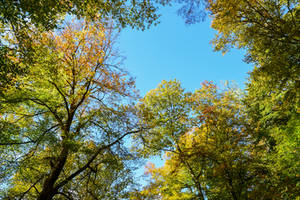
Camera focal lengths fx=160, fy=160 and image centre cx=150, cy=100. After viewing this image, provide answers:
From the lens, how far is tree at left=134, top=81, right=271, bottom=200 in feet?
31.1

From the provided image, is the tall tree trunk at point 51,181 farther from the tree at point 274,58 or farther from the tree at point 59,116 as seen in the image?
the tree at point 274,58

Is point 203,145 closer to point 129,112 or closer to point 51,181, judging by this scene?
point 129,112

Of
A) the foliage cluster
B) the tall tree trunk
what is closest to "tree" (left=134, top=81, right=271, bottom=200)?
the foliage cluster

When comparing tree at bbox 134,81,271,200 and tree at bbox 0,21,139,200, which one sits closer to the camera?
tree at bbox 0,21,139,200

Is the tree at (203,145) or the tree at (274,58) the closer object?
the tree at (274,58)

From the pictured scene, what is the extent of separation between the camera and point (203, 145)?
10.0 metres

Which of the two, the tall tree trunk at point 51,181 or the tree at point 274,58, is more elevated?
the tree at point 274,58

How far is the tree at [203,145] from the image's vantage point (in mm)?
9469

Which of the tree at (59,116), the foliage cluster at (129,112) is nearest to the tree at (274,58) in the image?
the foliage cluster at (129,112)

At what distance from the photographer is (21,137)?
7.02 m

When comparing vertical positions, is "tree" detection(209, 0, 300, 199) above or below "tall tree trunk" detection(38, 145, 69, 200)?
above

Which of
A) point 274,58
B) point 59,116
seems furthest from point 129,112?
point 274,58

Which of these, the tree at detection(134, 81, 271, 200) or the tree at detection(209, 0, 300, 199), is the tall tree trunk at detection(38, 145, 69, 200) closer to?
the tree at detection(134, 81, 271, 200)

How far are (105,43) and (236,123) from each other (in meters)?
9.65
